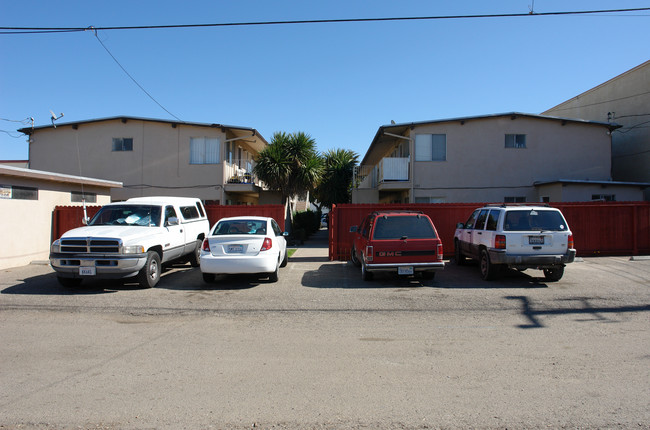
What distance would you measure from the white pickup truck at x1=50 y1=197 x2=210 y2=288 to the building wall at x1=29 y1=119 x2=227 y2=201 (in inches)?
421

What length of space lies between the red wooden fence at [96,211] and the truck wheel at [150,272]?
19.3 ft

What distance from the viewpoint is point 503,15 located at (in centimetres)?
1028

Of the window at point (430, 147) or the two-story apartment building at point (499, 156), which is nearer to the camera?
the two-story apartment building at point (499, 156)

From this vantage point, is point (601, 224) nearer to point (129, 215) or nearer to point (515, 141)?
point (515, 141)

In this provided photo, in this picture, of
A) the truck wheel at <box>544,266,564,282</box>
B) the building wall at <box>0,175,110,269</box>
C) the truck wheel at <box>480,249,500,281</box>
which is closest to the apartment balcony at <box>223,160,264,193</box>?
the building wall at <box>0,175,110,269</box>

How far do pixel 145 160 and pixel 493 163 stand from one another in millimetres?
17622

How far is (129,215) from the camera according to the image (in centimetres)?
1039

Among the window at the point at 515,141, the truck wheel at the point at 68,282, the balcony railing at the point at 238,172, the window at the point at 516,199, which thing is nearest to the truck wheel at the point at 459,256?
the window at the point at 516,199

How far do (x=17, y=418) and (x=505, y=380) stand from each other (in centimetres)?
452

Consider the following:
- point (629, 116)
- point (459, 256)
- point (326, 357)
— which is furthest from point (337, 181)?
point (326, 357)

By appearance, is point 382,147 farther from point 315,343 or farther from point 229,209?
point 315,343

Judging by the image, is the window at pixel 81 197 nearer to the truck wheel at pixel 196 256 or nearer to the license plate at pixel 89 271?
the truck wheel at pixel 196 256

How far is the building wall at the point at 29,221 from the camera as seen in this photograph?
1208 cm

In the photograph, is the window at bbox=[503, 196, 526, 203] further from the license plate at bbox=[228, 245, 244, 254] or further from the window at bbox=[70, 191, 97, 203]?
the window at bbox=[70, 191, 97, 203]
